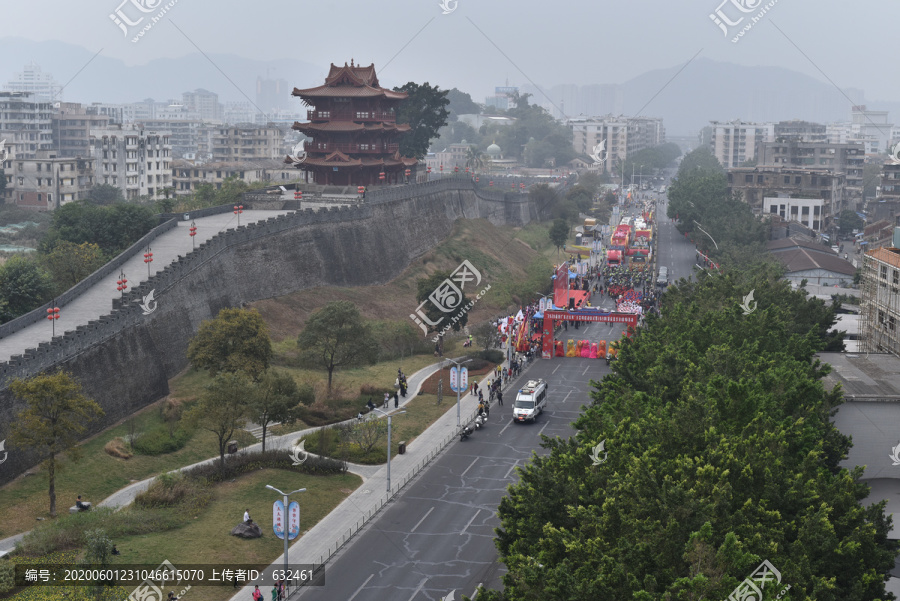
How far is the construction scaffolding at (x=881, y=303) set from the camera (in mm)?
57688

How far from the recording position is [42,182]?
13112 centimetres

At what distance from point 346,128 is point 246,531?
6113 centimetres

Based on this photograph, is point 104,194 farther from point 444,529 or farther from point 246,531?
point 444,529

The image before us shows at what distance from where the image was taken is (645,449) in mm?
32781

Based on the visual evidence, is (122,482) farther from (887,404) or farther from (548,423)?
(887,404)

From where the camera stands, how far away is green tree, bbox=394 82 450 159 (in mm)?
114125

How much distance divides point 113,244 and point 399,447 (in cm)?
3494

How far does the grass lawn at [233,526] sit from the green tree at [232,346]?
26.6ft

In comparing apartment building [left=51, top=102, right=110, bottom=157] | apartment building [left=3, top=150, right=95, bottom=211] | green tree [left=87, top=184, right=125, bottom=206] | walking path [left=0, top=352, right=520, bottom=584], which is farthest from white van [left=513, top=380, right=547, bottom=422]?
apartment building [left=51, top=102, right=110, bottom=157]

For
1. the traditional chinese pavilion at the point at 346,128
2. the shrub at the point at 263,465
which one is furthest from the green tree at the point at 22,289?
the traditional chinese pavilion at the point at 346,128

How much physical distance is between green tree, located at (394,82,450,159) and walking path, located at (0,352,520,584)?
198 ft

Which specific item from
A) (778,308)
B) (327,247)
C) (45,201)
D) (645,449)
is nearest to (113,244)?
(327,247)

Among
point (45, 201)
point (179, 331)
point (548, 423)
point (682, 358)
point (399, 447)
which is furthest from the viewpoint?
point (45, 201)

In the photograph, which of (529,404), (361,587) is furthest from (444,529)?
(529,404)
